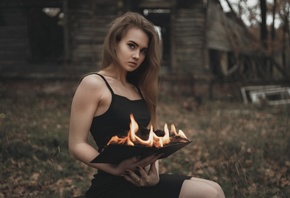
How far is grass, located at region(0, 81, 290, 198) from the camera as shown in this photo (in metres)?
4.16

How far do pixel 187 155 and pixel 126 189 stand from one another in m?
3.86

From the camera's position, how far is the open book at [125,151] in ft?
5.84

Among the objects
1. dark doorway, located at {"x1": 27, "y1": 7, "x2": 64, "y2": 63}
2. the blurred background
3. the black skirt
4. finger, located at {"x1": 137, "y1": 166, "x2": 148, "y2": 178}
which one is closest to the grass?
the blurred background

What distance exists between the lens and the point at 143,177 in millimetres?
2062

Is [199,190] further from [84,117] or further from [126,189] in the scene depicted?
[84,117]

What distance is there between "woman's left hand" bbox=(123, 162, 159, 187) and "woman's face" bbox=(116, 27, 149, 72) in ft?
2.38

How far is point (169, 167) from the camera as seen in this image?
5.36 meters

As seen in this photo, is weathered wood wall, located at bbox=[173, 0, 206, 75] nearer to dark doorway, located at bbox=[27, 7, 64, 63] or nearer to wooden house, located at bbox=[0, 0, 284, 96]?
wooden house, located at bbox=[0, 0, 284, 96]

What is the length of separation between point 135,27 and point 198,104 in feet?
32.3

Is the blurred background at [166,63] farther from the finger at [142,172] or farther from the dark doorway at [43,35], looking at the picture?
the finger at [142,172]

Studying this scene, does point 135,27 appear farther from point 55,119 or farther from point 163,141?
point 55,119

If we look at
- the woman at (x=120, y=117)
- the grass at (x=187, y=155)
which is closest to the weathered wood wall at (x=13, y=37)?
the grass at (x=187, y=155)

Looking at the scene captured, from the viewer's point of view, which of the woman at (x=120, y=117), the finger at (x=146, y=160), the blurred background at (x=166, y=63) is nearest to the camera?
the finger at (x=146, y=160)

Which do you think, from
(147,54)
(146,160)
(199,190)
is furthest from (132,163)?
(147,54)
